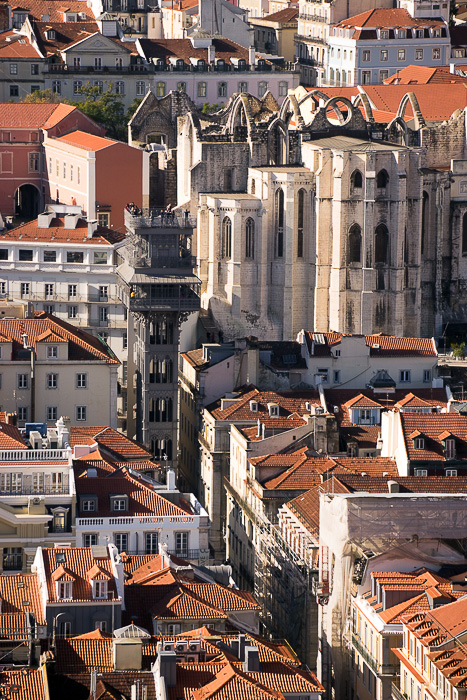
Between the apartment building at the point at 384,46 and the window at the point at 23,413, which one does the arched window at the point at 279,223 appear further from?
the apartment building at the point at 384,46

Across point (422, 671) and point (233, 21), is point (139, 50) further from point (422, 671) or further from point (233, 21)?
point (422, 671)

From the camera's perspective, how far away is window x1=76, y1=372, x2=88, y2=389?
365ft

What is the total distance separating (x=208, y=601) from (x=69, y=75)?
302 feet

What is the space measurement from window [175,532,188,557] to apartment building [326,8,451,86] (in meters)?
102

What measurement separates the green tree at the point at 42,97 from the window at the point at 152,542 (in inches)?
3020

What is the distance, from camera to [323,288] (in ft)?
431

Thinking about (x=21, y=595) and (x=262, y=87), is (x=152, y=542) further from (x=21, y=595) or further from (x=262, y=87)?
(x=262, y=87)

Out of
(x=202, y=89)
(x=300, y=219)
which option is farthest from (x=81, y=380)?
(x=202, y=89)

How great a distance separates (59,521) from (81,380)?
76.1 feet

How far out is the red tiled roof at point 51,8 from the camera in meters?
188

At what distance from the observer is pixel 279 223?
431 feet

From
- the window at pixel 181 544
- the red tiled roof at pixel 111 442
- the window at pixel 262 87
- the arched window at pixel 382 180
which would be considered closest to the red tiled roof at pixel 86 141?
the arched window at pixel 382 180

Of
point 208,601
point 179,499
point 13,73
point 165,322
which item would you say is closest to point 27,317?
point 165,322

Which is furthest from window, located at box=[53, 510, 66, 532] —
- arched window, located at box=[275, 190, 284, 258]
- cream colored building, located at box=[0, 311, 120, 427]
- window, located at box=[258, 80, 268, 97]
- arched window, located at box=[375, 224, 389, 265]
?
window, located at box=[258, 80, 268, 97]
